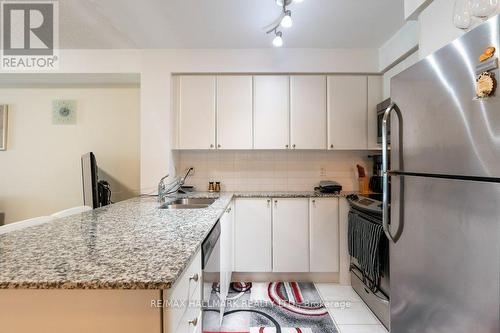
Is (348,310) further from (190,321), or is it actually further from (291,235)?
(190,321)

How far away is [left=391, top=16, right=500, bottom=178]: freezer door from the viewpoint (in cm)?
69

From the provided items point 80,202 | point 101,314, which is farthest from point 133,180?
point 101,314

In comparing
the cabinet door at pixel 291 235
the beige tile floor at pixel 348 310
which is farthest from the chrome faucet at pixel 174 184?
the beige tile floor at pixel 348 310

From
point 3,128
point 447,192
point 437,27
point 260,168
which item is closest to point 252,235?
point 260,168

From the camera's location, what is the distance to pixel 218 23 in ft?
6.81

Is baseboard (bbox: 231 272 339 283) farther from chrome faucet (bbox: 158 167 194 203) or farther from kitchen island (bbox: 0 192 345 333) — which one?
kitchen island (bbox: 0 192 345 333)

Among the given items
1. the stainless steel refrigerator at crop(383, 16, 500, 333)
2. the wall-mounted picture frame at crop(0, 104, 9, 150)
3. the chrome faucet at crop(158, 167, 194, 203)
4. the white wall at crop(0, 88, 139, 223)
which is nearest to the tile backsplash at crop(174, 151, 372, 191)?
the chrome faucet at crop(158, 167, 194, 203)

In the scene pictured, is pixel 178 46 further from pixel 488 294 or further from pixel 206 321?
pixel 488 294

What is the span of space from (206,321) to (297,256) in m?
1.51

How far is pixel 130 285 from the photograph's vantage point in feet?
1.96

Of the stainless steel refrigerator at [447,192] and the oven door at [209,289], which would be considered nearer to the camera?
the stainless steel refrigerator at [447,192]

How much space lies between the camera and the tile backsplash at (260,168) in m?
2.89

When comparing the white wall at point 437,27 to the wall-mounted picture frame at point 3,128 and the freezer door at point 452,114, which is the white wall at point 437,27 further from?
the wall-mounted picture frame at point 3,128

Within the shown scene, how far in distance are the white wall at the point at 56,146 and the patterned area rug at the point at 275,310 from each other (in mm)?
1881
